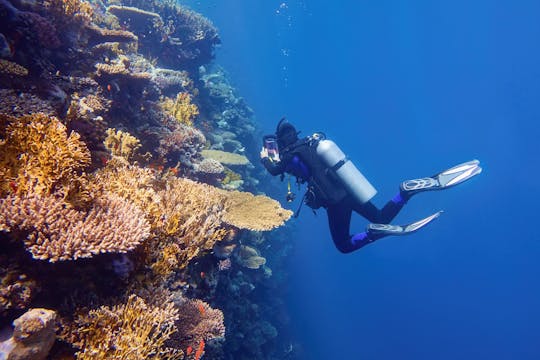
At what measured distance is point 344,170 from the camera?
6832 millimetres

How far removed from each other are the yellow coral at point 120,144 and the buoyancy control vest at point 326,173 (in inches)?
119

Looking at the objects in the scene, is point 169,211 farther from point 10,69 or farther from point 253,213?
point 253,213

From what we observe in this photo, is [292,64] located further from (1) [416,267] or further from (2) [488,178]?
(1) [416,267]

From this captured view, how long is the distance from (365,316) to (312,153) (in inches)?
1851

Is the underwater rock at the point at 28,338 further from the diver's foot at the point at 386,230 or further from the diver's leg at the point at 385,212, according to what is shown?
the diver's leg at the point at 385,212

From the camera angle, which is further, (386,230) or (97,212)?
(386,230)

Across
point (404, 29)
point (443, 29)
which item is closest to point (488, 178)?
point (443, 29)

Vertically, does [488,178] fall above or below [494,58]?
below

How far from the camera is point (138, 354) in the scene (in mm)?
2352

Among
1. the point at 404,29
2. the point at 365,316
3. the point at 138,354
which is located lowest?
the point at 365,316

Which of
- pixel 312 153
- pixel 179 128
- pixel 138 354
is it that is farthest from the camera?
pixel 179 128

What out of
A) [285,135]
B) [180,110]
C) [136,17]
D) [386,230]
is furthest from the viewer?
[136,17]

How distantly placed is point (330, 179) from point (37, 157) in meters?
5.34

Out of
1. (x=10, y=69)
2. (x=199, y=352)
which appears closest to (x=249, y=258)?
(x=199, y=352)
